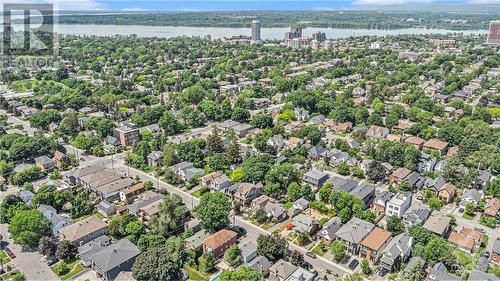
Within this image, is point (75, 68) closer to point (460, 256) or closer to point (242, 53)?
point (242, 53)

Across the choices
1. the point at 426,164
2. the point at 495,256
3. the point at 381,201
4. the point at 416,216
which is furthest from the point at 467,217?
the point at 426,164

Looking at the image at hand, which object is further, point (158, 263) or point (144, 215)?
point (144, 215)

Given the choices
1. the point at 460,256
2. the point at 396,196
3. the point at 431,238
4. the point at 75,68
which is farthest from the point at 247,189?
the point at 75,68

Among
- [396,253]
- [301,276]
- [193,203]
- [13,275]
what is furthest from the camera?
[193,203]

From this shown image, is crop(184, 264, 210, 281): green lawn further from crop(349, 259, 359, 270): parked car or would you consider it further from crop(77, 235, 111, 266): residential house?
crop(349, 259, 359, 270): parked car

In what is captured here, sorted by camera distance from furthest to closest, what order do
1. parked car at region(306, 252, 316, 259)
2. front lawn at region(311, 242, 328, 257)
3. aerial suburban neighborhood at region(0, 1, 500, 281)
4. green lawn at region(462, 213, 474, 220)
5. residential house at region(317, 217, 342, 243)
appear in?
green lawn at region(462, 213, 474, 220), residential house at region(317, 217, 342, 243), front lawn at region(311, 242, 328, 257), parked car at region(306, 252, 316, 259), aerial suburban neighborhood at region(0, 1, 500, 281)

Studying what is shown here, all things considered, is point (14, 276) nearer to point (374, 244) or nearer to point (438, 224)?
point (374, 244)

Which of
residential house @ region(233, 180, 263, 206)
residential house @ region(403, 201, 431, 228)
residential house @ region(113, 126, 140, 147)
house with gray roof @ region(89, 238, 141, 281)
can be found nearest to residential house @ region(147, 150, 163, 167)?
residential house @ region(113, 126, 140, 147)
